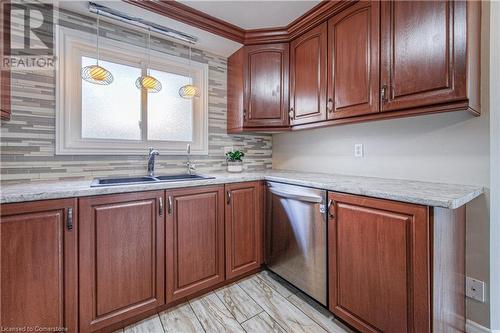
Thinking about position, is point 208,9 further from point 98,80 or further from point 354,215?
point 354,215

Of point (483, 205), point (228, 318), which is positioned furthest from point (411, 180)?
point (228, 318)

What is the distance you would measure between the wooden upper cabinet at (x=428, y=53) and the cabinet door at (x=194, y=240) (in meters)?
1.40

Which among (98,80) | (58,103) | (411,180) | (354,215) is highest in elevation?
(98,80)

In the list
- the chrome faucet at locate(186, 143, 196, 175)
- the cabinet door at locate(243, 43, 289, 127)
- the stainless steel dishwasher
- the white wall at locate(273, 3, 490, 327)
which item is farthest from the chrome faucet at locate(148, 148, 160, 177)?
the white wall at locate(273, 3, 490, 327)

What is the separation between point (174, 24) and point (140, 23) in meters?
0.27

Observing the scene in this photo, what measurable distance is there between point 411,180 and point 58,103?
2.61 m

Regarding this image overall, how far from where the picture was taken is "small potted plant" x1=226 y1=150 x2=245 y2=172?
93.0 inches

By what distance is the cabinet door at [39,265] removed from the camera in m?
1.09

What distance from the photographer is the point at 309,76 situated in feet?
6.46

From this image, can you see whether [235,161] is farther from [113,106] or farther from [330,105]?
[113,106]

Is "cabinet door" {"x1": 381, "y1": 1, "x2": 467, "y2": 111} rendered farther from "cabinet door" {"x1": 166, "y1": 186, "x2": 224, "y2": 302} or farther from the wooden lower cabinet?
"cabinet door" {"x1": 166, "y1": 186, "x2": 224, "y2": 302}

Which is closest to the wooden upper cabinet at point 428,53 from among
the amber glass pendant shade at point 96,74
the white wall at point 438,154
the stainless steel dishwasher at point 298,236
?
the white wall at point 438,154

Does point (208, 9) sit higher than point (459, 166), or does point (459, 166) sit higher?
point (208, 9)

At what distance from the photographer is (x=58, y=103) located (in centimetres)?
162
